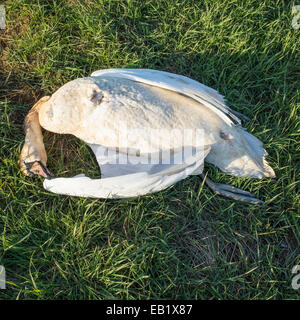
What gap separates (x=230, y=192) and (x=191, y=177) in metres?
0.33

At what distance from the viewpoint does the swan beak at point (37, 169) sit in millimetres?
2119

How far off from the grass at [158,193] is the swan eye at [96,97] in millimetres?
544

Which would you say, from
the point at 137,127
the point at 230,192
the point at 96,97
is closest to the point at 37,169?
the point at 96,97

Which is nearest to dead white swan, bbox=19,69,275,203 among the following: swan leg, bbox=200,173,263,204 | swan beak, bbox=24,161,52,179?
swan beak, bbox=24,161,52,179

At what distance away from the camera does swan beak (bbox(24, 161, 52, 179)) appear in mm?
2119

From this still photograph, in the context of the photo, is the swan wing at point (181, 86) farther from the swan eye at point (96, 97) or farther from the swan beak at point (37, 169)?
the swan beak at point (37, 169)

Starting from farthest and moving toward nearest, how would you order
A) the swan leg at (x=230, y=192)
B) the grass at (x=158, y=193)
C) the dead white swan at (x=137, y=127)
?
the swan leg at (x=230, y=192) → the grass at (x=158, y=193) → the dead white swan at (x=137, y=127)

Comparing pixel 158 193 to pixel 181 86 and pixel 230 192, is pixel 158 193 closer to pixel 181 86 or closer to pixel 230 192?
pixel 230 192

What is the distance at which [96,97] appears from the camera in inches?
74.9

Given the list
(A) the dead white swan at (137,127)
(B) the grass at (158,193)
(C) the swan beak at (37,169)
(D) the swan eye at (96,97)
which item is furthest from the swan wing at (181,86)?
(C) the swan beak at (37,169)

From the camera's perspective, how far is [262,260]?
6.91 feet

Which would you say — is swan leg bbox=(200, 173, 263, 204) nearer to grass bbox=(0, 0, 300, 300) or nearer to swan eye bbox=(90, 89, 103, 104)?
grass bbox=(0, 0, 300, 300)

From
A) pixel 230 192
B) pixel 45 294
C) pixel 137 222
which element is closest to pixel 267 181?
pixel 230 192
